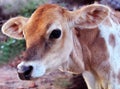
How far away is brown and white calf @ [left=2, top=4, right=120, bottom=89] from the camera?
94.3 inches

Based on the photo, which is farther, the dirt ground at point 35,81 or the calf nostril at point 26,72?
the dirt ground at point 35,81

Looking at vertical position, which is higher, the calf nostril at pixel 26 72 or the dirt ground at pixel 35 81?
the calf nostril at pixel 26 72

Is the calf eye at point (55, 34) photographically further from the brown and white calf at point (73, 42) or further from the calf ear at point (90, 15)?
the calf ear at point (90, 15)

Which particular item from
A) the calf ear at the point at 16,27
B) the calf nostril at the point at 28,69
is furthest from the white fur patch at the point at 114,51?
the calf nostril at the point at 28,69

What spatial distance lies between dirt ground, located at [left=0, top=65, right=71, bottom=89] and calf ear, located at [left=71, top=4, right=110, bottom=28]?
127cm

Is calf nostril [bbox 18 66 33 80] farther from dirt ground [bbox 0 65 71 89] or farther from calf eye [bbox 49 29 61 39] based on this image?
dirt ground [bbox 0 65 71 89]

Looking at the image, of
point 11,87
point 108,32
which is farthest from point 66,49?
point 11,87

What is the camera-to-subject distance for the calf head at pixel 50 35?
237 centimetres

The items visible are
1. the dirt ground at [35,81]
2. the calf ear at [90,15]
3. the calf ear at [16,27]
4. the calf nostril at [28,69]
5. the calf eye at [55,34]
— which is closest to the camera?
the calf nostril at [28,69]

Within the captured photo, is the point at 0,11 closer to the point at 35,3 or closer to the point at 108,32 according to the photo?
the point at 35,3

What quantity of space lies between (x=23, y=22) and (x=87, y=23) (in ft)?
1.35

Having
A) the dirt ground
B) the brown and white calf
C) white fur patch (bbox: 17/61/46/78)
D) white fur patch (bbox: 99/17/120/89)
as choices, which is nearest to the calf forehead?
the brown and white calf

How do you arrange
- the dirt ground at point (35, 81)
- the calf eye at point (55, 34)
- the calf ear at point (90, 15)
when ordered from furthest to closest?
1. the dirt ground at point (35, 81)
2. the calf ear at point (90, 15)
3. the calf eye at point (55, 34)

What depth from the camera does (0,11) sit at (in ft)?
12.7
